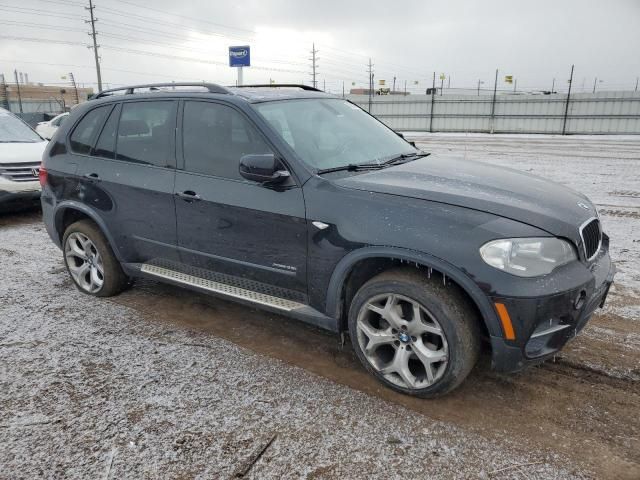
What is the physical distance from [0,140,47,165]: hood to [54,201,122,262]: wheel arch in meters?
3.58

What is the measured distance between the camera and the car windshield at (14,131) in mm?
8344

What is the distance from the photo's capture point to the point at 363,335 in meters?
3.02

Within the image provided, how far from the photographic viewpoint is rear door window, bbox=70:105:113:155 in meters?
4.35

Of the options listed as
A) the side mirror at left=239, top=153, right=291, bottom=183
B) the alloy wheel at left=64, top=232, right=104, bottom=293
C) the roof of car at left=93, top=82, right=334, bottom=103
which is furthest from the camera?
the alloy wheel at left=64, top=232, right=104, bottom=293

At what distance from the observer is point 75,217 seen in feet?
15.3

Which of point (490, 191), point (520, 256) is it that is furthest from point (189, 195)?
point (520, 256)

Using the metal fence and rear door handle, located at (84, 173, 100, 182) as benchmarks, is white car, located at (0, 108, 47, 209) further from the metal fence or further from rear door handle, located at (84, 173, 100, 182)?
the metal fence

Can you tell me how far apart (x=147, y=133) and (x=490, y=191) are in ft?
8.86

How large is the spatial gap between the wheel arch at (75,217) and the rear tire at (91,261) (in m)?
0.07

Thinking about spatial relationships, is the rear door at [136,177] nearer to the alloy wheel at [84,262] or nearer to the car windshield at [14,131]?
the alloy wheel at [84,262]

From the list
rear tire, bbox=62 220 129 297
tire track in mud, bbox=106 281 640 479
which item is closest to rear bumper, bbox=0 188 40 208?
rear tire, bbox=62 220 129 297

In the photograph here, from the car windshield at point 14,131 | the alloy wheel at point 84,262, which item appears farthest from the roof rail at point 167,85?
the car windshield at point 14,131

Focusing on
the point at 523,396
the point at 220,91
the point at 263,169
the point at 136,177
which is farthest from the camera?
the point at 136,177

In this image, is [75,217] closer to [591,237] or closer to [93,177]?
[93,177]
